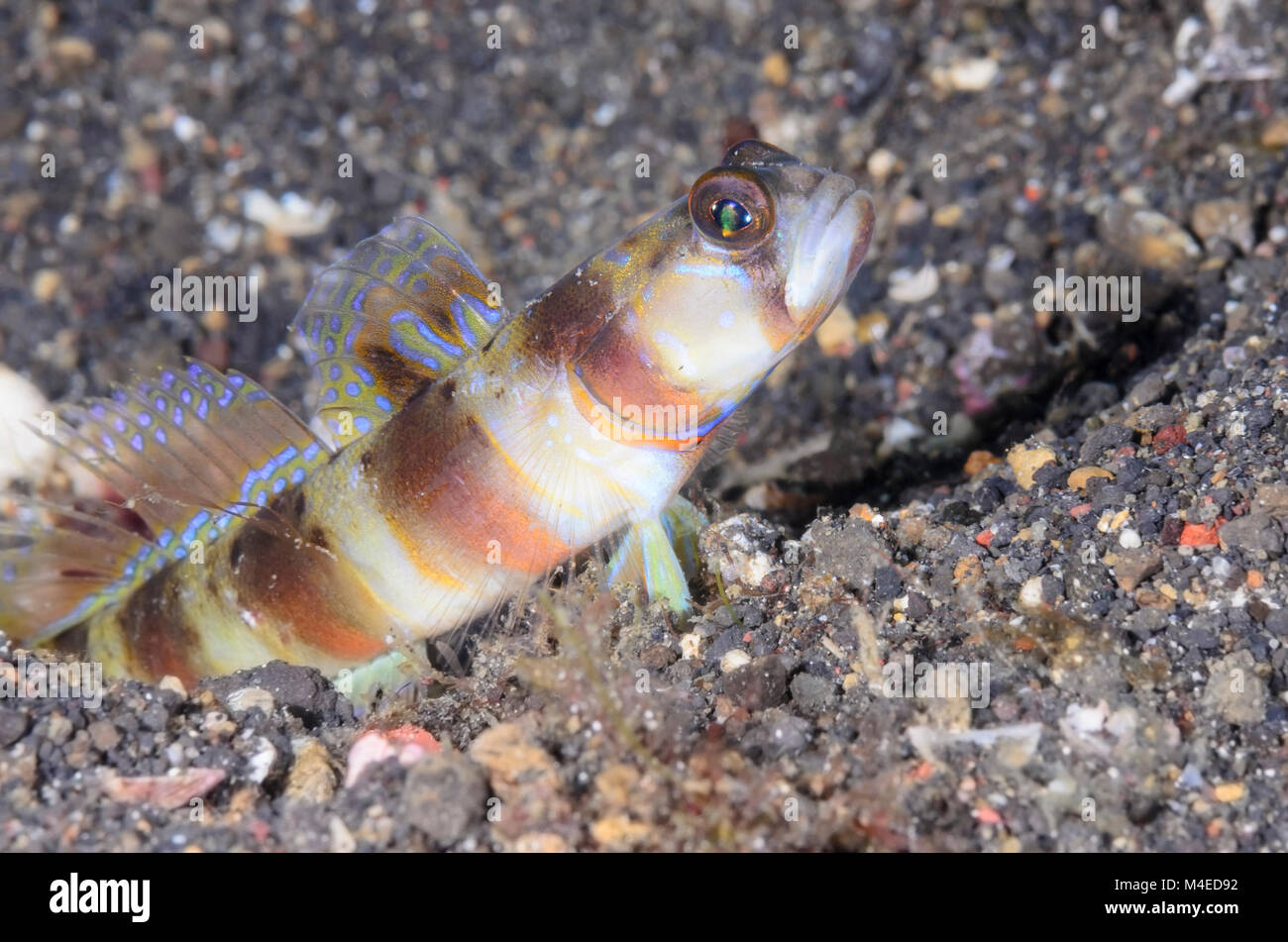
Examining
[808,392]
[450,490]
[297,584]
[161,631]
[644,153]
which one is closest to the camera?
[450,490]

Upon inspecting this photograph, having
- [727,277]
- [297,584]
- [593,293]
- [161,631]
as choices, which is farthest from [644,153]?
[161,631]

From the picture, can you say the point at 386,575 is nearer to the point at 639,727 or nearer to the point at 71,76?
the point at 639,727

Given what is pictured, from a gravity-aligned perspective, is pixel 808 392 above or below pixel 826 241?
above

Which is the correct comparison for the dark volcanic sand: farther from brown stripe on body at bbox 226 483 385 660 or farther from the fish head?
the fish head

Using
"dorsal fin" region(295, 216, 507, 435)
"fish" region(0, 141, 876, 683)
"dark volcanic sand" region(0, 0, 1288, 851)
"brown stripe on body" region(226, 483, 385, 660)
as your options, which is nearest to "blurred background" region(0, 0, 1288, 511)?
"dark volcanic sand" region(0, 0, 1288, 851)

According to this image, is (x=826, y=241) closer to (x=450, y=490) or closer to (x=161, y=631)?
(x=450, y=490)

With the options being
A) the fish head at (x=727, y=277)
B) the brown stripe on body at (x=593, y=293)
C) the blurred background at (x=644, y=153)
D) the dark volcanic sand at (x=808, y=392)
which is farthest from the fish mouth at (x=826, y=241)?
the blurred background at (x=644, y=153)

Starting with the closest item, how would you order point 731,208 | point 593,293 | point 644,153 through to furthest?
point 731,208, point 593,293, point 644,153
